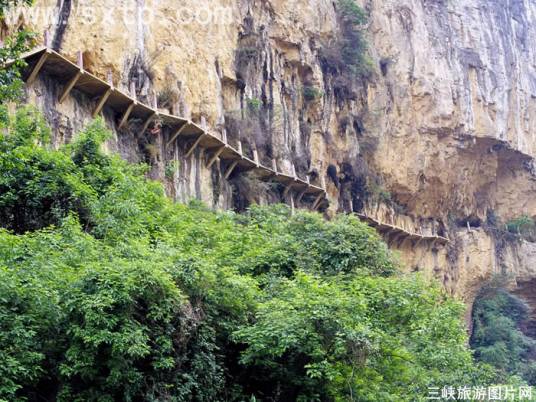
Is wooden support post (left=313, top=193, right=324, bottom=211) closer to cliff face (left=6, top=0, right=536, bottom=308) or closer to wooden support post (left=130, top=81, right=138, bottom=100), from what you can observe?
cliff face (left=6, top=0, right=536, bottom=308)

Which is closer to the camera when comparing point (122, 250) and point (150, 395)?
point (150, 395)

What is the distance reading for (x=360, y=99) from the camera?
2539 cm

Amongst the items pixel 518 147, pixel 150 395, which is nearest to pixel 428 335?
pixel 150 395

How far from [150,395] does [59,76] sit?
7765mm

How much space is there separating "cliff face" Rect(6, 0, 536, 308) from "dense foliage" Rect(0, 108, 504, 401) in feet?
10.5

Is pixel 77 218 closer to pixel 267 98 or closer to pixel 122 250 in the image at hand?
pixel 122 250

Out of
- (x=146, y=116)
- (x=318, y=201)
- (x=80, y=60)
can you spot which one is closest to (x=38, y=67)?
(x=80, y=60)

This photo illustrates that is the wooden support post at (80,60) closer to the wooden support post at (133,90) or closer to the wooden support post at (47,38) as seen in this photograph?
the wooden support post at (47,38)

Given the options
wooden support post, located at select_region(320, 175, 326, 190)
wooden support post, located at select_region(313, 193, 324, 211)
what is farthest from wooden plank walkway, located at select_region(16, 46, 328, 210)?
wooden support post, located at select_region(320, 175, 326, 190)

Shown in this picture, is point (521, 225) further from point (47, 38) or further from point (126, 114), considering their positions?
→ point (47, 38)

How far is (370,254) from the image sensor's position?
12242mm

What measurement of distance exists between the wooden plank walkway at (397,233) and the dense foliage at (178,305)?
11.9 m
